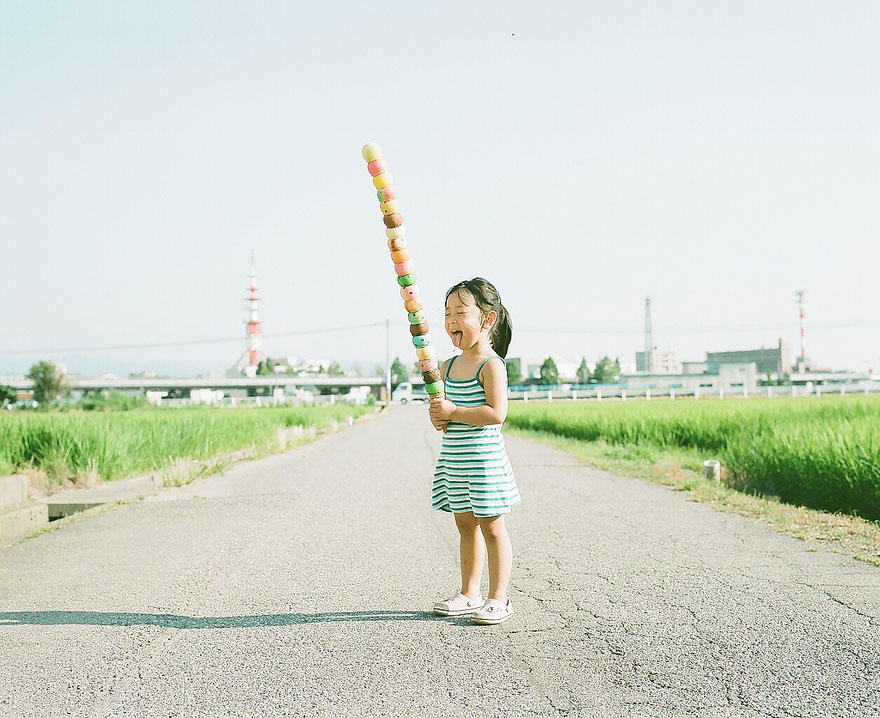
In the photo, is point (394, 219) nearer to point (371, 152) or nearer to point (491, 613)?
point (371, 152)

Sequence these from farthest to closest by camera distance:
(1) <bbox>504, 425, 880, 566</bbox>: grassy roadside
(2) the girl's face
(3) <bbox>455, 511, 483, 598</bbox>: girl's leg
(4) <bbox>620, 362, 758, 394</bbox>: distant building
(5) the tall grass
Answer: (4) <bbox>620, 362, 758, 394</bbox>: distant building → (5) the tall grass → (1) <bbox>504, 425, 880, 566</bbox>: grassy roadside → (3) <bbox>455, 511, 483, 598</bbox>: girl's leg → (2) the girl's face

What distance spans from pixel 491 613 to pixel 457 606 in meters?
0.21

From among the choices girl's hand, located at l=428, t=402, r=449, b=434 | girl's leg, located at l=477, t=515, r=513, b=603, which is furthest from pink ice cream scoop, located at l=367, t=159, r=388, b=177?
girl's leg, located at l=477, t=515, r=513, b=603

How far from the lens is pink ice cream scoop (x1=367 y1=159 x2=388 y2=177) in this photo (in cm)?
371

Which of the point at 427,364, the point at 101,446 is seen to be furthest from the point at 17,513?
the point at 427,364

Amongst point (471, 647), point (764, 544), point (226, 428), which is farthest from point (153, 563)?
point (226, 428)

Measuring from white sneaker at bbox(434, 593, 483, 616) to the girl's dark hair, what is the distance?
4.05ft

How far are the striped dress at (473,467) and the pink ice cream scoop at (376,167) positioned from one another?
1082 mm

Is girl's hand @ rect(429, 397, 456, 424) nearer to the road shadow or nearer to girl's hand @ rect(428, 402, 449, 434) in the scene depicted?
girl's hand @ rect(428, 402, 449, 434)

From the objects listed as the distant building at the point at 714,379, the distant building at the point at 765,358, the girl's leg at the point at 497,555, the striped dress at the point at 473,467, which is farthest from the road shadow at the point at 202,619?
the distant building at the point at 765,358

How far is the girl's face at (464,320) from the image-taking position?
4250 millimetres

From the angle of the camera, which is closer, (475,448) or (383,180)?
(383,180)

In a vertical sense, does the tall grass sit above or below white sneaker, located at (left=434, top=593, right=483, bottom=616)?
above

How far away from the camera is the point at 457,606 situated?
14.2ft
